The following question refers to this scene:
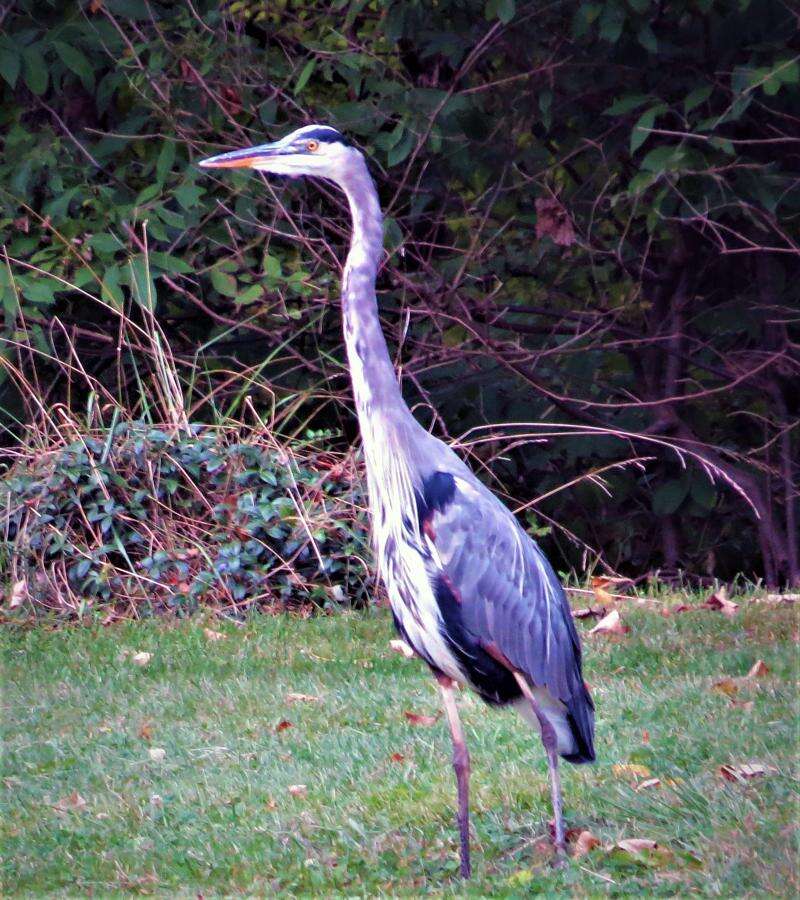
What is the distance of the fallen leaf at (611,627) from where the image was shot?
5949mm

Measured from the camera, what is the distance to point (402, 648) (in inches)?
232

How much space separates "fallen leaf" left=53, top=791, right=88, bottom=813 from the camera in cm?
433

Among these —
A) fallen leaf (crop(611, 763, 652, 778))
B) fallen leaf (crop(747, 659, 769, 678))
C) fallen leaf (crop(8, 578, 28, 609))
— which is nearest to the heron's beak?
fallen leaf (crop(611, 763, 652, 778))

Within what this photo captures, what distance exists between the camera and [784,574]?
808cm

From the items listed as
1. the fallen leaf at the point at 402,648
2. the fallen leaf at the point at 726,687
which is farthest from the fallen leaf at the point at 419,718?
the fallen leaf at the point at 726,687

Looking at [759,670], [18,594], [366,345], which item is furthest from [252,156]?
[18,594]

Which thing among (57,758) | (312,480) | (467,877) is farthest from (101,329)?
(467,877)

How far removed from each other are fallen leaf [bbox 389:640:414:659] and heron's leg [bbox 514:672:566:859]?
1.79 metres

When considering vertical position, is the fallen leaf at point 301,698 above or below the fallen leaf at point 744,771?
below

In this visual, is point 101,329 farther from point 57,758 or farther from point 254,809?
point 254,809

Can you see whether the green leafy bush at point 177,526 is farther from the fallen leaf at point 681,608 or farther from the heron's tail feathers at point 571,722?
the heron's tail feathers at point 571,722

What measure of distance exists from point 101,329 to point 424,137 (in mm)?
2371

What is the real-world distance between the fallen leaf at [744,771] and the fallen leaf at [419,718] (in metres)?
1.25

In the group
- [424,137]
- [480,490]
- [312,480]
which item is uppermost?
[424,137]
